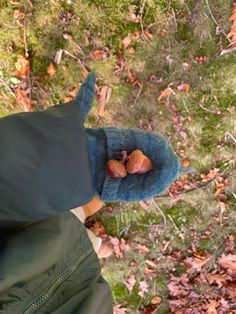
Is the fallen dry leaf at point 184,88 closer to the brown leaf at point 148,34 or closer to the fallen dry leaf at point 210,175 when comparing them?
the brown leaf at point 148,34

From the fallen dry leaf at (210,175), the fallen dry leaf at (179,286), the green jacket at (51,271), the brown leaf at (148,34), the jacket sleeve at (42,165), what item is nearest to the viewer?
the green jacket at (51,271)

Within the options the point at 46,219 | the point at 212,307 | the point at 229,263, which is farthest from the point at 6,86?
the point at 212,307

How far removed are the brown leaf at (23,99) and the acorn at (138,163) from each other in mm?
995

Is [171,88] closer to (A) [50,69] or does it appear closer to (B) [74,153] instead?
(A) [50,69]

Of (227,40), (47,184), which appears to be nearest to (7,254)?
(47,184)

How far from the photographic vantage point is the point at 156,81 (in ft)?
11.1

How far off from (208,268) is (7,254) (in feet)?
6.54

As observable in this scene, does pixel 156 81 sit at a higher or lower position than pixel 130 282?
higher

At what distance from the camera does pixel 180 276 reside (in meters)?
3.56

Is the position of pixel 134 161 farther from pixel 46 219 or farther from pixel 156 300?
pixel 156 300

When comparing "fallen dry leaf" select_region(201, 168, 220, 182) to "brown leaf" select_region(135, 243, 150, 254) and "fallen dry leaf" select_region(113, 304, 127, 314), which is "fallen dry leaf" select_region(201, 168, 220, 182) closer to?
"brown leaf" select_region(135, 243, 150, 254)

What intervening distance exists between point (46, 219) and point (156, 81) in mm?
1556

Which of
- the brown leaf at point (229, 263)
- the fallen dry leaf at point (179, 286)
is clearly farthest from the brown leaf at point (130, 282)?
the brown leaf at point (229, 263)

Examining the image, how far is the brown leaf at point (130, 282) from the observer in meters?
3.57
